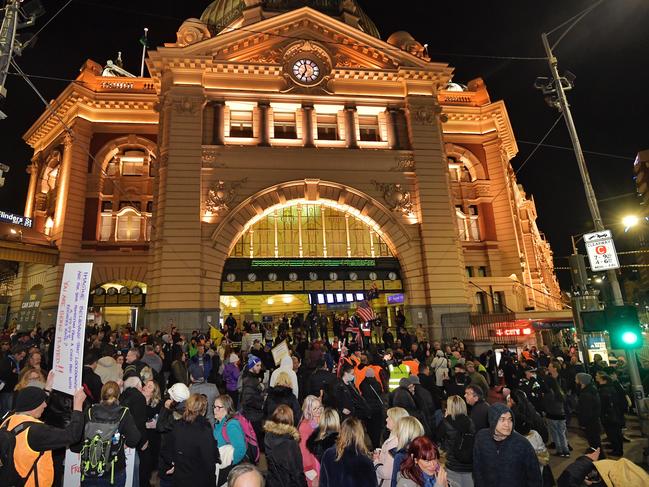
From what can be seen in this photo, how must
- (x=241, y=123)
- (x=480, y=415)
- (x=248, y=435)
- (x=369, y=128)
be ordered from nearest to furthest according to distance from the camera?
(x=248, y=435) → (x=480, y=415) → (x=241, y=123) → (x=369, y=128)

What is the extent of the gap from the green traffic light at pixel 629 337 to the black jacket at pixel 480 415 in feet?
18.8

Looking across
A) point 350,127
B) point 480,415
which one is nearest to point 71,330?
point 480,415

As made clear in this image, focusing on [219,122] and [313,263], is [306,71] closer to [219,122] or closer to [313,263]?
[219,122]

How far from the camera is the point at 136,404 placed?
7273 mm

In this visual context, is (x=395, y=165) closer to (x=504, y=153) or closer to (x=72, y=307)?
(x=504, y=153)

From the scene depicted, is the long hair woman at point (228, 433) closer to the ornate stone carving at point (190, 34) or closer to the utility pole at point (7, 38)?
the utility pole at point (7, 38)

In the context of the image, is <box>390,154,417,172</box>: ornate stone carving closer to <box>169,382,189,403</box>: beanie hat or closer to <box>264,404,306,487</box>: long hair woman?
<box>169,382,189,403</box>: beanie hat

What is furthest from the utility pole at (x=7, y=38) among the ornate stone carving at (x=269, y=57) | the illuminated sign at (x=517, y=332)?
the illuminated sign at (x=517, y=332)

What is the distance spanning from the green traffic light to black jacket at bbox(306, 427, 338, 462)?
8753 millimetres

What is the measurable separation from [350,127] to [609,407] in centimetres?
2670

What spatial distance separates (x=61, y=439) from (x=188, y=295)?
2274cm

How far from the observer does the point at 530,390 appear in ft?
39.1

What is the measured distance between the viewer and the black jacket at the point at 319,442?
6394 mm

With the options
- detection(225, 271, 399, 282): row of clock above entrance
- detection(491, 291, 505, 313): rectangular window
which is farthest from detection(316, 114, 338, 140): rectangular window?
detection(491, 291, 505, 313): rectangular window
